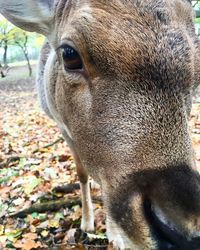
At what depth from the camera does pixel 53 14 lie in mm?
3822

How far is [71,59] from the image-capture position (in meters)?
3.06

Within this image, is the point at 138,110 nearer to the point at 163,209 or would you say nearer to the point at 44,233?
the point at 163,209

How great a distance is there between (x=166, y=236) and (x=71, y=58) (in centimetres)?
151

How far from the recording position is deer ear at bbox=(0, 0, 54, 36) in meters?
3.86

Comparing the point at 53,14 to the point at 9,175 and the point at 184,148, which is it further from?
the point at 9,175

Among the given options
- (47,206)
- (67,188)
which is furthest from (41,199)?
(67,188)

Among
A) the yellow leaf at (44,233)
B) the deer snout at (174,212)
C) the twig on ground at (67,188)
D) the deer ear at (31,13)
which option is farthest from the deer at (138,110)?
the twig on ground at (67,188)

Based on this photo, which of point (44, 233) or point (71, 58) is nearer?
point (71, 58)

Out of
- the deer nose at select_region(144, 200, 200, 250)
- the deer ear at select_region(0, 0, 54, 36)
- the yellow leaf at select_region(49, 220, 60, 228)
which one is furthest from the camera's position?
the yellow leaf at select_region(49, 220, 60, 228)

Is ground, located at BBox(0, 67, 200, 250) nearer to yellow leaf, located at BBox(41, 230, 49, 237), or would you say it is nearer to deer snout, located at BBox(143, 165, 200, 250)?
yellow leaf, located at BBox(41, 230, 49, 237)

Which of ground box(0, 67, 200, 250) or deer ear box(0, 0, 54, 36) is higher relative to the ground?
deer ear box(0, 0, 54, 36)

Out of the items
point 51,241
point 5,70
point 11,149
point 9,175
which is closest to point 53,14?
point 51,241

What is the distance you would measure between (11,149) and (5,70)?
4338cm

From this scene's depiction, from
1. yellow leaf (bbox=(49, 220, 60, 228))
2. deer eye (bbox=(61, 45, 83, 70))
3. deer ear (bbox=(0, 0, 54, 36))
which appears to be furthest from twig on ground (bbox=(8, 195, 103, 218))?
deer eye (bbox=(61, 45, 83, 70))
